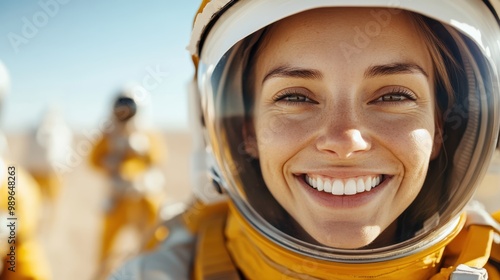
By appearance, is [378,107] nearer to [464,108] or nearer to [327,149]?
[327,149]

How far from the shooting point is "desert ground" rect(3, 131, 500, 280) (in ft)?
5.90

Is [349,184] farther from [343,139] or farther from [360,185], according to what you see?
[343,139]

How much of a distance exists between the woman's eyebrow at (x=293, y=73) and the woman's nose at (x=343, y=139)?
12 centimetres

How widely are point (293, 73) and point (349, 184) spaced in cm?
31

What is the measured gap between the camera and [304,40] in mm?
1422

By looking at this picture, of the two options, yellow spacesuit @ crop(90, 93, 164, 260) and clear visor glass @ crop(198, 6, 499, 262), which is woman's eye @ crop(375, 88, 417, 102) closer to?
clear visor glass @ crop(198, 6, 499, 262)

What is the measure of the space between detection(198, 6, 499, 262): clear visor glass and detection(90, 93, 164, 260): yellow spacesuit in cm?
312

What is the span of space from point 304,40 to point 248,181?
1.55ft

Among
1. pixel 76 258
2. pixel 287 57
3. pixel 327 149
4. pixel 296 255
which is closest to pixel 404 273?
pixel 296 255

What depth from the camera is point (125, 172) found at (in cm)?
459

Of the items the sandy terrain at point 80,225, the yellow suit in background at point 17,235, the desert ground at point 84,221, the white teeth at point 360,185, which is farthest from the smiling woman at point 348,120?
the sandy terrain at point 80,225

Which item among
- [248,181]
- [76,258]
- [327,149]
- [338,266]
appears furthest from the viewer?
[76,258]

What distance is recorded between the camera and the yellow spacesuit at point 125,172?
461 cm

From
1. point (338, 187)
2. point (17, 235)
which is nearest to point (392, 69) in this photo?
point (338, 187)
